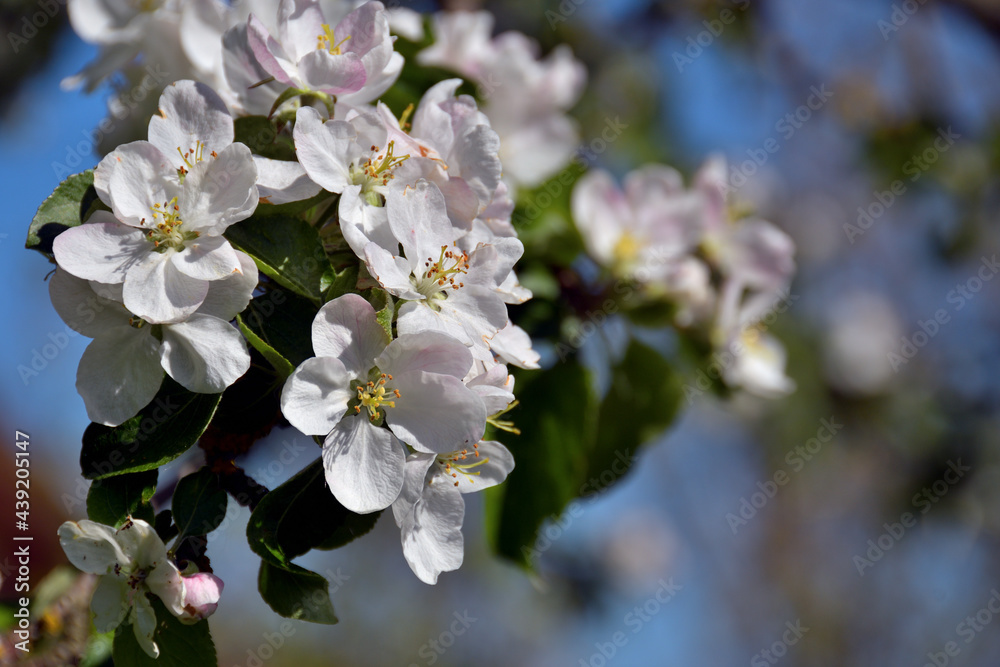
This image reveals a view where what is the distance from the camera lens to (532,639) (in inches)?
229

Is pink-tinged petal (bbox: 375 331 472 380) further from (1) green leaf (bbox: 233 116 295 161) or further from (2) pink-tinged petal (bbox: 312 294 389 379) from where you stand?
(1) green leaf (bbox: 233 116 295 161)

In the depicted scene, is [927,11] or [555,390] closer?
[555,390]

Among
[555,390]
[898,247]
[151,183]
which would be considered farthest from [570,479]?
[898,247]

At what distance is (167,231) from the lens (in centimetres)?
71

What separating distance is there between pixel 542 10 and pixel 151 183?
2275mm

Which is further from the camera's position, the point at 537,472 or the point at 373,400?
the point at 537,472

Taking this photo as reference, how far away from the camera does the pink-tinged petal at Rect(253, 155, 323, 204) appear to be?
739 millimetres

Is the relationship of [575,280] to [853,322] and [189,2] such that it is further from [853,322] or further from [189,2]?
[853,322]

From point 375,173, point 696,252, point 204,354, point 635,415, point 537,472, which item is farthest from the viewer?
point 696,252

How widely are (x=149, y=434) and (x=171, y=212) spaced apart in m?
0.21

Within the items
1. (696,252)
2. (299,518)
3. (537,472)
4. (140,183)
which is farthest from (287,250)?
(696,252)

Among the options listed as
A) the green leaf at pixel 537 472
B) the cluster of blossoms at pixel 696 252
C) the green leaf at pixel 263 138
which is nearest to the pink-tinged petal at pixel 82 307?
the green leaf at pixel 263 138

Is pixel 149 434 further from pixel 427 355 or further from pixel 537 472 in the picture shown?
pixel 537 472

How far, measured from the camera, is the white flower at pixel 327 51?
2.55 feet
